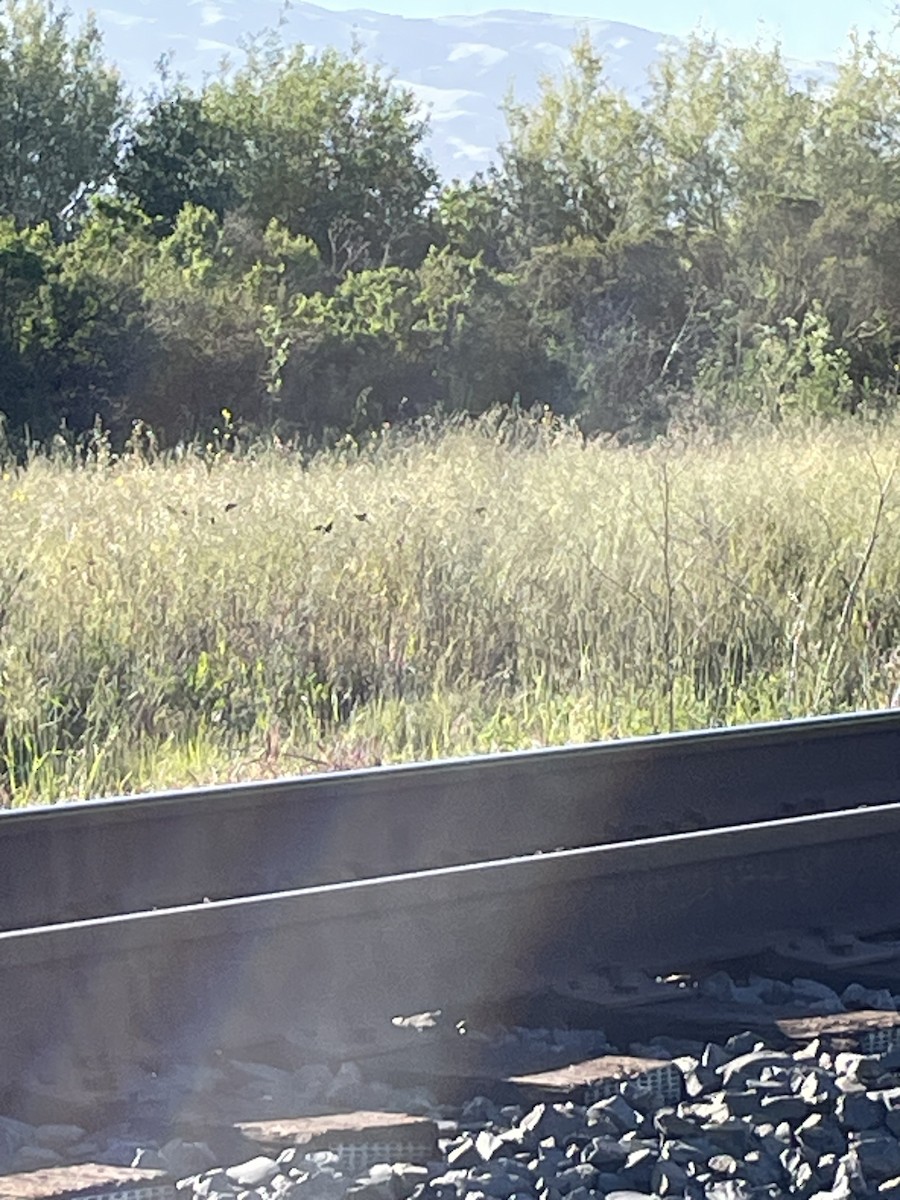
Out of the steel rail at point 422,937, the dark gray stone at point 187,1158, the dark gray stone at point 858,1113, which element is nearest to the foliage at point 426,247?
the steel rail at point 422,937

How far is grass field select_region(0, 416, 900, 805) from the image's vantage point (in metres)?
6.60

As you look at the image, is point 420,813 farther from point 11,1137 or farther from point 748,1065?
point 11,1137

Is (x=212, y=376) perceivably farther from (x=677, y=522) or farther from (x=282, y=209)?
(x=677, y=522)

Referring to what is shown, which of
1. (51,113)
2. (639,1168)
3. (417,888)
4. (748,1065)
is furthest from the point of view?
(51,113)

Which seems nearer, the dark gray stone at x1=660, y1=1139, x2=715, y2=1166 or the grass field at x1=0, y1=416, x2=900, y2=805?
the dark gray stone at x1=660, y1=1139, x2=715, y2=1166

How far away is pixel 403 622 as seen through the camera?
300 inches

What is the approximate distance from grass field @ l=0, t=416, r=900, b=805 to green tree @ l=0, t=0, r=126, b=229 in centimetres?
1860

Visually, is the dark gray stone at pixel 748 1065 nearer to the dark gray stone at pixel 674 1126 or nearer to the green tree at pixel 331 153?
the dark gray stone at pixel 674 1126

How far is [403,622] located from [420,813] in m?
2.84

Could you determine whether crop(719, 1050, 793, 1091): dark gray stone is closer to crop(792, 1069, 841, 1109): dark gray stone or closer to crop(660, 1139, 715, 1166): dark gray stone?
crop(792, 1069, 841, 1109): dark gray stone

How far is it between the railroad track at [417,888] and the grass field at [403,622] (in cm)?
135

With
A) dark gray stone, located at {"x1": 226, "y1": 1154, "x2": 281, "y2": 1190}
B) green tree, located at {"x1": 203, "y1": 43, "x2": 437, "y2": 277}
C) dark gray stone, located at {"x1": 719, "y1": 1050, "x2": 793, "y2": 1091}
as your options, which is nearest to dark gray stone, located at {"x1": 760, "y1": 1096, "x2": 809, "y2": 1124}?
dark gray stone, located at {"x1": 719, "y1": 1050, "x2": 793, "y2": 1091}

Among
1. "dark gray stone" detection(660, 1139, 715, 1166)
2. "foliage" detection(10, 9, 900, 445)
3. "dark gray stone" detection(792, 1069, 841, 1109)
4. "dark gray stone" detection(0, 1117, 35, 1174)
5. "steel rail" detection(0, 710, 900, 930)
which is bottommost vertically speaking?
"dark gray stone" detection(0, 1117, 35, 1174)

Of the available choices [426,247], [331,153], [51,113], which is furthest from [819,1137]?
[51,113]
